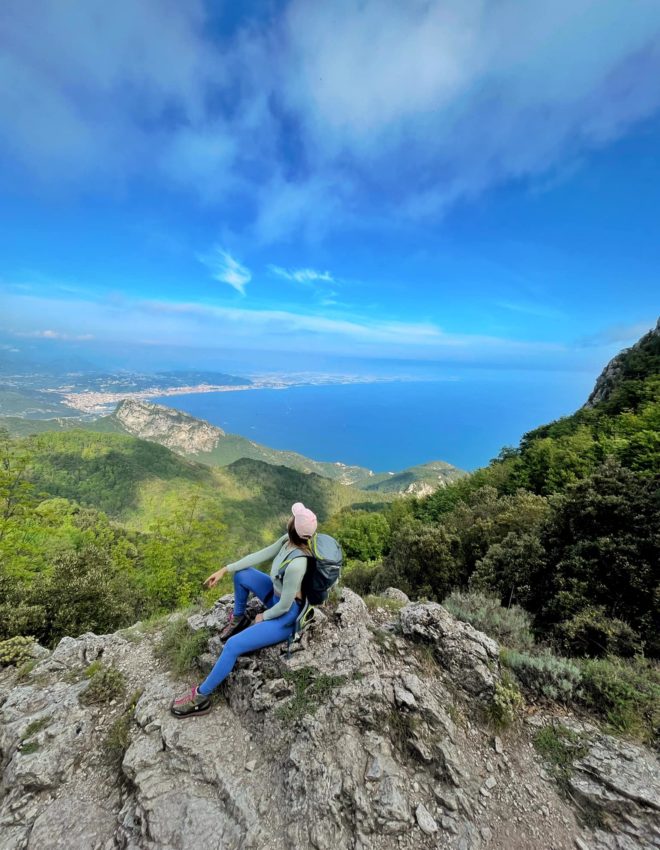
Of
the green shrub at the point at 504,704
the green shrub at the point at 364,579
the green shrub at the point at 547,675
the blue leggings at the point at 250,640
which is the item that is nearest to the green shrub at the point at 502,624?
the green shrub at the point at 547,675

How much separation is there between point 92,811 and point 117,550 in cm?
1612

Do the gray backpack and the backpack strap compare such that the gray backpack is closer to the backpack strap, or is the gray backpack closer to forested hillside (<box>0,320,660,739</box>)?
the backpack strap

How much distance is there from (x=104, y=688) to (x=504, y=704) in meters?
5.76

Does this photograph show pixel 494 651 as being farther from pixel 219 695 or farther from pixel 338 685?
pixel 219 695

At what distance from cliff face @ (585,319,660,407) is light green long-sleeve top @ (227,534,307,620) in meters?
40.6

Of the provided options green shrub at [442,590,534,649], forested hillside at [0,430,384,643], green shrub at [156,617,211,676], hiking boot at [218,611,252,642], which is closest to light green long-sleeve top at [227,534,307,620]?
hiking boot at [218,611,252,642]

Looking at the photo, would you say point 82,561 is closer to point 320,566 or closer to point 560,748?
point 320,566

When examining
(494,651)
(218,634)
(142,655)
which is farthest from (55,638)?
(494,651)

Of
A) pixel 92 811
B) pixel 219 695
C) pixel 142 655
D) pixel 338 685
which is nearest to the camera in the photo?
pixel 92 811

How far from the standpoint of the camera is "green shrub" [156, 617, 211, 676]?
216 inches

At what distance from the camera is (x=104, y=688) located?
519 centimetres

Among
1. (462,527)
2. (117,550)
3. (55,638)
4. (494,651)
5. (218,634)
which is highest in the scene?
(494,651)

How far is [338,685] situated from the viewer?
14.8ft

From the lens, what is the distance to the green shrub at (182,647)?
18.0 feet
